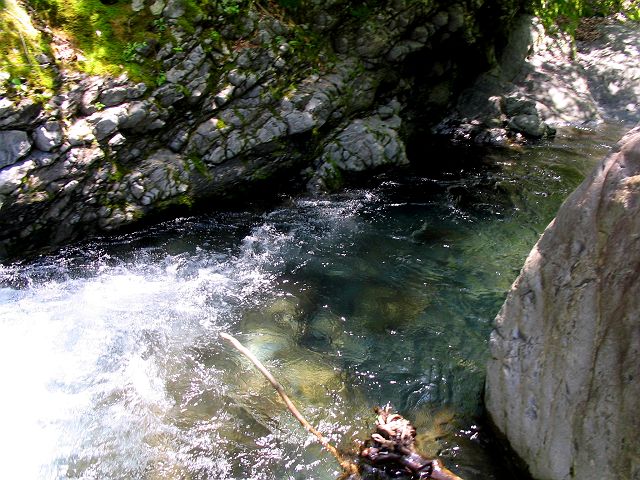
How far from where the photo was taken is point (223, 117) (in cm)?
800

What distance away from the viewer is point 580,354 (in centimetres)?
306

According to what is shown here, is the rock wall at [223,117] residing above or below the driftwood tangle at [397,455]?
above

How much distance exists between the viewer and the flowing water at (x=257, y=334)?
4141 mm

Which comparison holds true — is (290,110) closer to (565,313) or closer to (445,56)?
(445,56)

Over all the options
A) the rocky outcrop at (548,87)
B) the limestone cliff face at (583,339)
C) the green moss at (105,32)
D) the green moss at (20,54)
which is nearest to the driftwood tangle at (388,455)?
the limestone cliff face at (583,339)

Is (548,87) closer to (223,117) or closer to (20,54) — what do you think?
(223,117)

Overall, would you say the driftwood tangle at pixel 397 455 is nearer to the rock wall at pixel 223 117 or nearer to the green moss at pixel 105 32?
the rock wall at pixel 223 117

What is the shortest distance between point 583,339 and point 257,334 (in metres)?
3.35

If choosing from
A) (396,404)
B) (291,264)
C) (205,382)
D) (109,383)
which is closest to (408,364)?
(396,404)

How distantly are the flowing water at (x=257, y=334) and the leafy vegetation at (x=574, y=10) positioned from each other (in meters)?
8.91

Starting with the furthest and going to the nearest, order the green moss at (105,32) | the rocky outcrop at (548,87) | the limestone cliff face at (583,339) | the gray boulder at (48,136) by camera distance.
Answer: the rocky outcrop at (548,87)
the green moss at (105,32)
the gray boulder at (48,136)
the limestone cliff face at (583,339)

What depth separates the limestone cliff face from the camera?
110 inches

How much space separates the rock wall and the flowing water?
23.0 inches

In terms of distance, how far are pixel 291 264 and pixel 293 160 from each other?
2.56m
